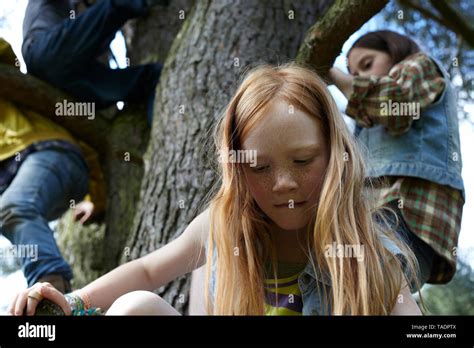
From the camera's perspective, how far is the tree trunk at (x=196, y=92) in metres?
1.88

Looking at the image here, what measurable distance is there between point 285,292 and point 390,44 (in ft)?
3.16

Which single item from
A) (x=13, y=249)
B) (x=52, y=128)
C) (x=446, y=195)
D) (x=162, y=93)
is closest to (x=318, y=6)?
(x=162, y=93)

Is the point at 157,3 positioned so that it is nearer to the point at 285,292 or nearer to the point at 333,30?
the point at 333,30

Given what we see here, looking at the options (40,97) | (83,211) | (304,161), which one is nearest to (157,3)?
(40,97)

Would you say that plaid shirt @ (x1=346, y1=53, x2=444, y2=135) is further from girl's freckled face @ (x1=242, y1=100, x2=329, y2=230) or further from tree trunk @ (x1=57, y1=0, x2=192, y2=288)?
tree trunk @ (x1=57, y1=0, x2=192, y2=288)

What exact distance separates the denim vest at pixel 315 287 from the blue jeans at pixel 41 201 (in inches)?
34.3

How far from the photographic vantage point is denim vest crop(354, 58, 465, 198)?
1.80m

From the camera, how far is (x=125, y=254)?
6.57 ft

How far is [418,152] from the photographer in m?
1.82

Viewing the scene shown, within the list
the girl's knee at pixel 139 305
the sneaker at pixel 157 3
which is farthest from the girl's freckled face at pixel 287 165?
the sneaker at pixel 157 3

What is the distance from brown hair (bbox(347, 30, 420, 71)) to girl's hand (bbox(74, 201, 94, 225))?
0.90 metres

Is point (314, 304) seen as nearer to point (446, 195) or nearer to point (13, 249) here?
point (446, 195)

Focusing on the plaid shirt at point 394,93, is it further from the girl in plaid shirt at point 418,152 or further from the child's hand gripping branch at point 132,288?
the child's hand gripping branch at point 132,288
